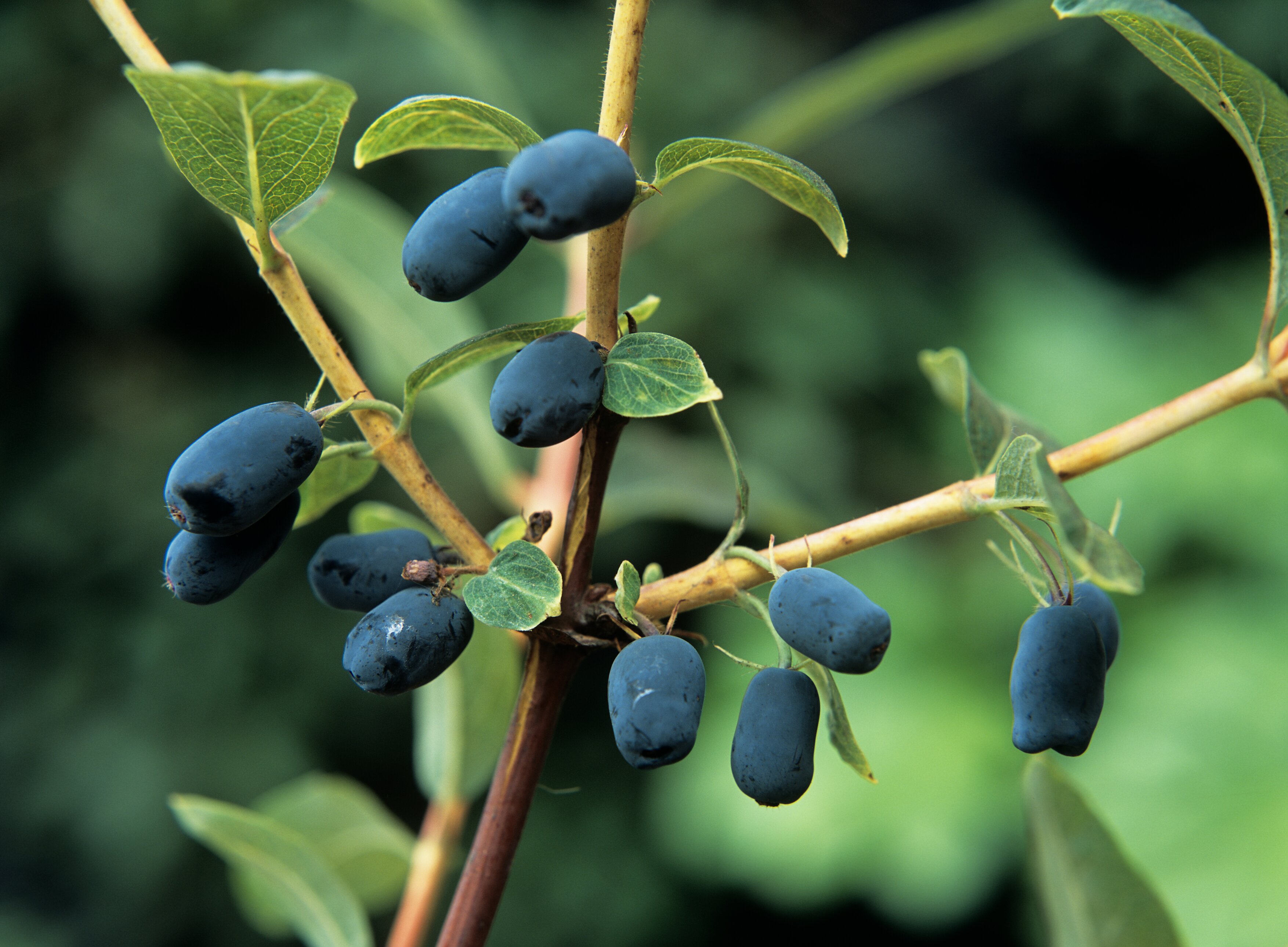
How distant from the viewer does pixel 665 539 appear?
109 inches

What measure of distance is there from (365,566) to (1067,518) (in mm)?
299

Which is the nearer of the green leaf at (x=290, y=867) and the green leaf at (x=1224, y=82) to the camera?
the green leaf at (x=1224, y=82)

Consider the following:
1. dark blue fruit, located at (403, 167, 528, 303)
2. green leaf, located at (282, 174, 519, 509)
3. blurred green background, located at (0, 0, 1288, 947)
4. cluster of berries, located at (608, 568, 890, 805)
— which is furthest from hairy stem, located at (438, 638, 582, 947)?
blurred green background, located at (0, 0, 1288, 947)

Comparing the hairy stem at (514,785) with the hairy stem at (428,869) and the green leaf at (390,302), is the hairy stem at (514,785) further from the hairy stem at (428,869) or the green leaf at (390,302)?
A: the green leaf at (390,302)

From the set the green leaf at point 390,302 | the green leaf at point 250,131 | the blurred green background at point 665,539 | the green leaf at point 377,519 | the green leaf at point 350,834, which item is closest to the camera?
the green leaf at point 250,131

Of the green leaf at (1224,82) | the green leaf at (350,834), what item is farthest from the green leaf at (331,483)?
the green leaf at (350,834)

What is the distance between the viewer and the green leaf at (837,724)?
416 mm

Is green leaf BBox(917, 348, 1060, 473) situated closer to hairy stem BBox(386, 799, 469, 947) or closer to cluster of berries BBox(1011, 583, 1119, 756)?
cluster of berries BBox(1011, 583, 1119, 756)

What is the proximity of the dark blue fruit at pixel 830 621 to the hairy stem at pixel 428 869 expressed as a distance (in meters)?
0.47

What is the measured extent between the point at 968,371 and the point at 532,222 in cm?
26

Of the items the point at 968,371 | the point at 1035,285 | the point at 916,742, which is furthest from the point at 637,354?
the point at 1035,285

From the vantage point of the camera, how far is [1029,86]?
334 centimetres

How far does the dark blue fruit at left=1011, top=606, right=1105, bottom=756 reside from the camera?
15.7 inches

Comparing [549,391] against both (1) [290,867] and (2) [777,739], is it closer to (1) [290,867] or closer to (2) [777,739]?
(2) [777,739]
